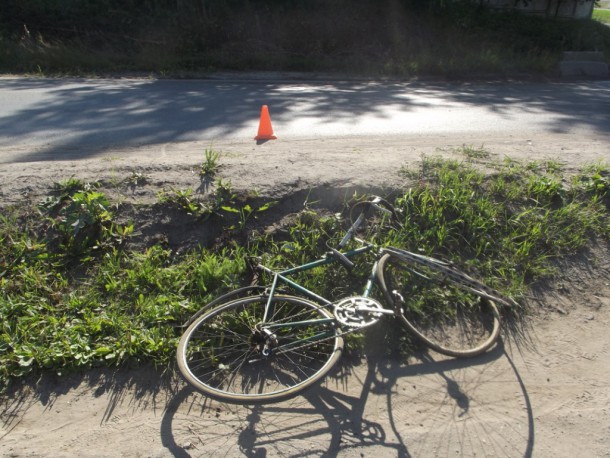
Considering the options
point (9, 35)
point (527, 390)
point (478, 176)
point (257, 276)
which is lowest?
point (527, 390)

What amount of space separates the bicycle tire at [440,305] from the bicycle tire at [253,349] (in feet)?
2.04

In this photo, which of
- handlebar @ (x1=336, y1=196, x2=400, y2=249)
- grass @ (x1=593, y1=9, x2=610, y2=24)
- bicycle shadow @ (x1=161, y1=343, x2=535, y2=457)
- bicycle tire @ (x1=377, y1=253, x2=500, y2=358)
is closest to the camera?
bicycle shadow @ (x1=161, y1=343, x2=535, y2=457)

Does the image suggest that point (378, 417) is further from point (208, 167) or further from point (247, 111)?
point (247, 111)

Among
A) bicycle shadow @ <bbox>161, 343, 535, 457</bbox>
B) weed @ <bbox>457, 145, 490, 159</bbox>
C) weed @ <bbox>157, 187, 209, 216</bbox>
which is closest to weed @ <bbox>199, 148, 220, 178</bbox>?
weed @ <bbox>157, 187, 209, 216</bbox>

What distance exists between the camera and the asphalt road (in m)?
6.93

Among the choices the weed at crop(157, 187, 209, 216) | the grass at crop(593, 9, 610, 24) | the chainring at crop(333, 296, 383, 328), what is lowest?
the chainring at crop(333, 296, 383, 328)

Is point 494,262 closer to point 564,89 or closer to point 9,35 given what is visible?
point 564,89

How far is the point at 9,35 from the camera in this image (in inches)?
623

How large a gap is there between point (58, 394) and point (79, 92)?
8.25 m

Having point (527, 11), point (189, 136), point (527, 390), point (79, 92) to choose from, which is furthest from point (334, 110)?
point (527, 11)

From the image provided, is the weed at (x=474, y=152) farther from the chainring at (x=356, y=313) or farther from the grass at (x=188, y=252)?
the chainring at (x=356, y=313)

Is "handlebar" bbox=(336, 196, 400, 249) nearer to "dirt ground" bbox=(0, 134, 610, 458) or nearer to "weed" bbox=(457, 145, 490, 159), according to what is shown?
"dirt ground" bbox=(0, 134, 610, 458)

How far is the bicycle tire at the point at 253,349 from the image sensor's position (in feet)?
10.5

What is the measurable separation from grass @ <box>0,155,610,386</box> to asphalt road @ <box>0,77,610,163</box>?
2.20 meters
